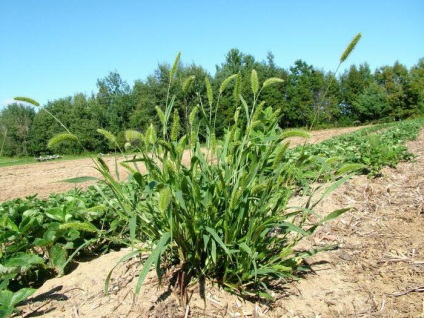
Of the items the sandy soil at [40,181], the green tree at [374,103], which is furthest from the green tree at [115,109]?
the green tree at [374,103]

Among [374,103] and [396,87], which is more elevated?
[396,87]

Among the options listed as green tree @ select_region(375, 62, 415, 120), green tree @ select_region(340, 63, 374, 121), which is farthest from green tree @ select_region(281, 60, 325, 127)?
green tree @ select_region(375, 62, 415, 120)

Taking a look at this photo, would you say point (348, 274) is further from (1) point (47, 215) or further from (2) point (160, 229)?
(1) point (47, 215)

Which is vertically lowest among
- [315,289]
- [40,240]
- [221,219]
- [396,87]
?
[315,289]

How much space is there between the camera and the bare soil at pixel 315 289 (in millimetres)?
1721

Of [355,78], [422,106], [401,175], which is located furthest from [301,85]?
[401,175]

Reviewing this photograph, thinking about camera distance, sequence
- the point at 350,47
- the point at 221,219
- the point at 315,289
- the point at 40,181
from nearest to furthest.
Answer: the point at 350,47 → the point at 221,219 → the point at 315,289 → the point at 40,181

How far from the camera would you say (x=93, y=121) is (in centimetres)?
3925

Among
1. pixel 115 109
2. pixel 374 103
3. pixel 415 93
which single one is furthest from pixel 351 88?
pixel 115 109

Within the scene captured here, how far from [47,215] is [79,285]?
Result: 21.5 inches

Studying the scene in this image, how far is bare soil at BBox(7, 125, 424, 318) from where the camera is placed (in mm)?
1721

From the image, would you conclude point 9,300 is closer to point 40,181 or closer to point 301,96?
point 40,181

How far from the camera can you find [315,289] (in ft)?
6.31

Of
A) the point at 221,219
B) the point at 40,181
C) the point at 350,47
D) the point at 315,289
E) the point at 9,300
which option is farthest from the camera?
the point at 40,181
